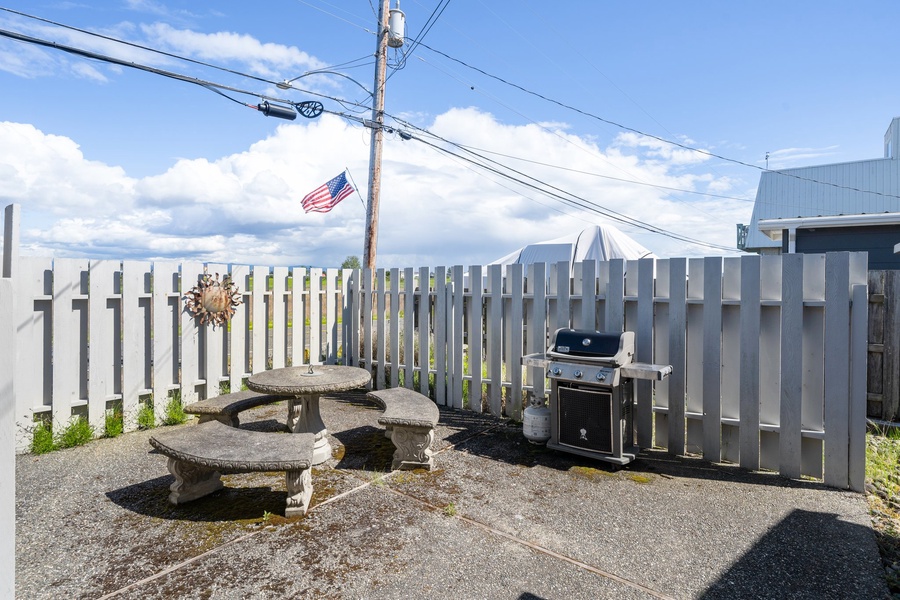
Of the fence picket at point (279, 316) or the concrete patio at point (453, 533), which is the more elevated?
the fence picket at point (279, 316)

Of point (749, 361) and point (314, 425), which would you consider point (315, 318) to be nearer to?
point (314, 425)

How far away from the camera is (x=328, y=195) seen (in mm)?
9008

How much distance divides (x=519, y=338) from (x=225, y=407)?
3.21 m

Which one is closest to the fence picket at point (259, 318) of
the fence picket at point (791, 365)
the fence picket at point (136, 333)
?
the fence picket at point (136, 333)

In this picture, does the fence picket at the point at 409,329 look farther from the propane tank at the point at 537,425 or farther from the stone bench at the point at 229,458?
the stone bench at the point at 229,458

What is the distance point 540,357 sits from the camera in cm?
473

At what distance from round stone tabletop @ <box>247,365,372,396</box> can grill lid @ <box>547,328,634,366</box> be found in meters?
1.93

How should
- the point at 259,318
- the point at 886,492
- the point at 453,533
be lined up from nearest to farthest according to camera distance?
1. the point at 453,533
2. the point at 886,492
3. the point at 259,318

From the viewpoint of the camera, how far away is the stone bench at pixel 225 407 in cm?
462

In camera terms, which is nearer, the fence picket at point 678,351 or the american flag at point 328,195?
the fence picket at point 678,351

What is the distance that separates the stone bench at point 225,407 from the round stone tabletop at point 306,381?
0.42 meters

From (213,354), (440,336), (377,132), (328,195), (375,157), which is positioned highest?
(377,132)

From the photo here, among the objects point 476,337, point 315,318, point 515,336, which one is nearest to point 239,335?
point 315,318

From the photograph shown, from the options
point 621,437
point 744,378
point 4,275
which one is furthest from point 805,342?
point 4,275
